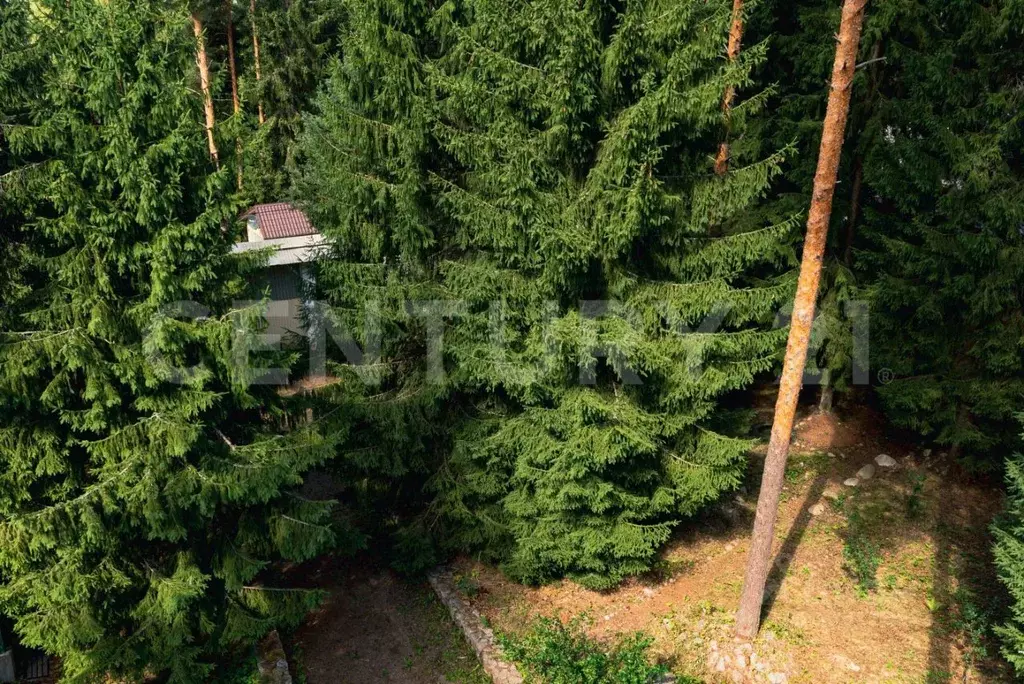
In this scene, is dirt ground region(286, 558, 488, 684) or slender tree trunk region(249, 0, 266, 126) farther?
slender tree trunk region(249, 0, 266, 126)

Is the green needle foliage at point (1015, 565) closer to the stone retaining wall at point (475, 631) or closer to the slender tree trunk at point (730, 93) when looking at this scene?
the slender tree trunk at point (730, 93)

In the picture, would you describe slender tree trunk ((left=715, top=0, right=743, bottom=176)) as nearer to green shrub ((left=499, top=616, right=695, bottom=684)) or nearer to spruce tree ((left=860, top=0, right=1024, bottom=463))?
spruce tree ((left=860, top=0, right=1024, bottom=463))

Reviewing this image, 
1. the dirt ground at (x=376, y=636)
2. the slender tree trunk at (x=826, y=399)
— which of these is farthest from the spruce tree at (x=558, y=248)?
the slender tree trunk at (x=826, y=399)

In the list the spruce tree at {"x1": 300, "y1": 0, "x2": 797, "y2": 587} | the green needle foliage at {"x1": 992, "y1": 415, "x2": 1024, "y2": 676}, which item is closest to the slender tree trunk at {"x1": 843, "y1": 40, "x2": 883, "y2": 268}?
the spruce tree at {"x1": 300, "y1": 0, "x2": 797, "y2": 587}

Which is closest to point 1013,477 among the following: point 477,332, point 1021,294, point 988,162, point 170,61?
point 1021,294

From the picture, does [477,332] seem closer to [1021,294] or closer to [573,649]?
[573,649]

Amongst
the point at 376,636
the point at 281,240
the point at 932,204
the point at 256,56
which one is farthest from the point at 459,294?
the point at 256,56
